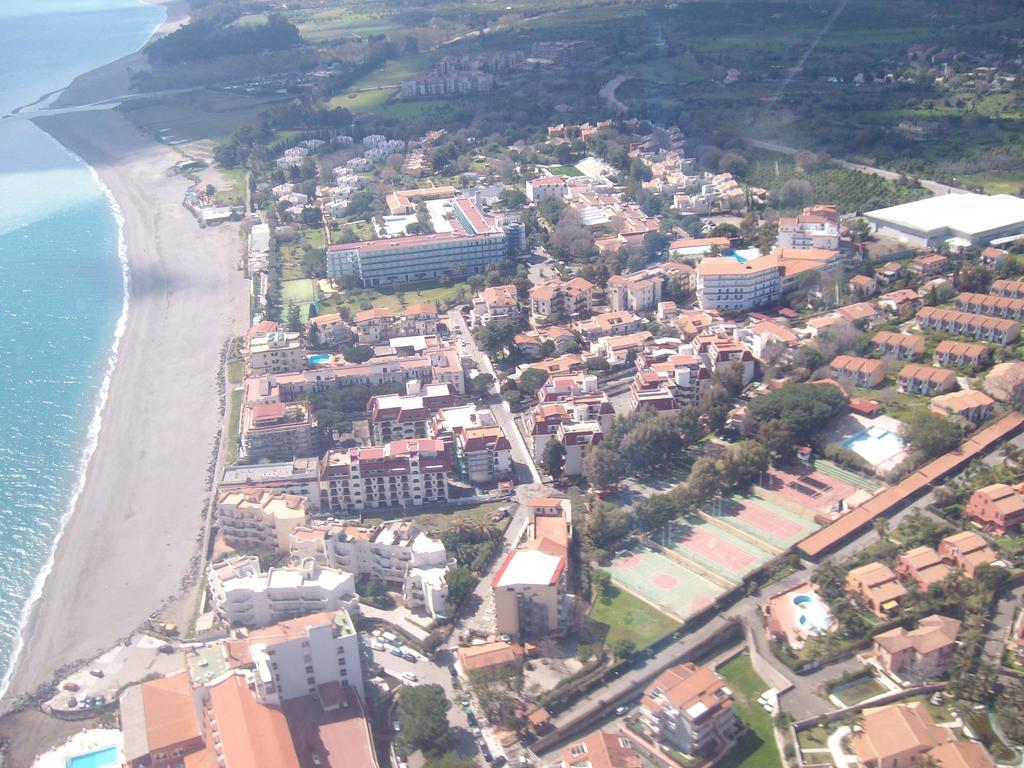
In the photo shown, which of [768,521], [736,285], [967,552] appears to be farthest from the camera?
[736,285]

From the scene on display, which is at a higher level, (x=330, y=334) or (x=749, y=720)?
(x=330, y=334)

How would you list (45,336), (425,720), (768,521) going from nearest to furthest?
1. (425,720)
2. (768,521)
3. (45,336)

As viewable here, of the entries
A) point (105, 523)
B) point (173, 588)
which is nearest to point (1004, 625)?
point (173, 588)

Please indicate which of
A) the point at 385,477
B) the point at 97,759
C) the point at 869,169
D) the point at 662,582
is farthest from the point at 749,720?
the point at 869,169

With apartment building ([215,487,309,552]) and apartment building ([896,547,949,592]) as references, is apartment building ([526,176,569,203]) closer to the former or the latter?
apartment building ([215,487,309,552])

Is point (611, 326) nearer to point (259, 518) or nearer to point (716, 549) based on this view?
point (716, 549)

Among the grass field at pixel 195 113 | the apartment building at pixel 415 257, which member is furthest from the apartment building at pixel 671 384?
the grass field at pixel 195 113
